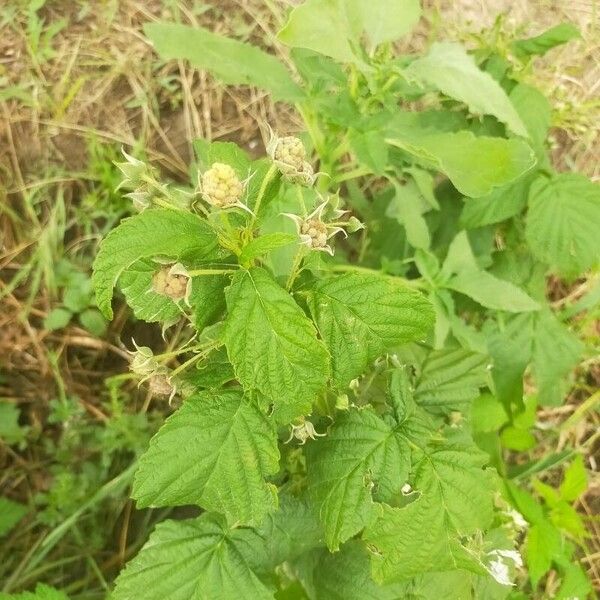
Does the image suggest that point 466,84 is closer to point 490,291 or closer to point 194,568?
point 490,291

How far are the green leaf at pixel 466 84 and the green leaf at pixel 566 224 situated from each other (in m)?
0.42

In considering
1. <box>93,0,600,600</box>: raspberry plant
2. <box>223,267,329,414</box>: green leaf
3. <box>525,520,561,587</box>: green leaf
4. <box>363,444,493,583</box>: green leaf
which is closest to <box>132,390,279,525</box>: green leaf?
<box>93,0,600,600</box>: raspberry plant

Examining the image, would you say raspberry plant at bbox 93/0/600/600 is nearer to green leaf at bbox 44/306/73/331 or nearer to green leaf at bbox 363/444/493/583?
green leaf at bbox 363/444/493/583

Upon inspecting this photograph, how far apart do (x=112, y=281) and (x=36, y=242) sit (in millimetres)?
1293

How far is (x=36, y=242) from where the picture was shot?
2020 millimetres

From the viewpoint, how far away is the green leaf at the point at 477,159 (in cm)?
127

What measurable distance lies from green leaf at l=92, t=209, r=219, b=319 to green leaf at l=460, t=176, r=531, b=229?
3.23 ft

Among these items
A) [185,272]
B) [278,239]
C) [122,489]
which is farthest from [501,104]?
[122,489]

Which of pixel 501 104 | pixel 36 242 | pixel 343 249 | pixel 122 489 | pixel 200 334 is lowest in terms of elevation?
pixel 122 489

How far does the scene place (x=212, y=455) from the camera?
1.00 meters

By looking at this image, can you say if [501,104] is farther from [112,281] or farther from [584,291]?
[584,291]

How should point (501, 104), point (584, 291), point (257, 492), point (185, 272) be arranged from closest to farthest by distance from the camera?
point (185, 272)
point (257, 492)
point (501, 104)
point (584, 291)

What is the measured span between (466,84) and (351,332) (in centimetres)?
58

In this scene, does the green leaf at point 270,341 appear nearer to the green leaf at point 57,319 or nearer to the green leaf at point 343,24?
the green leaf at point 343,24
